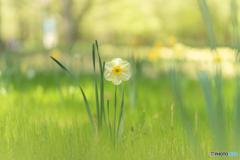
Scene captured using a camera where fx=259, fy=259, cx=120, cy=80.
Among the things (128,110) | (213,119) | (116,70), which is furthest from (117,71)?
(128,110)

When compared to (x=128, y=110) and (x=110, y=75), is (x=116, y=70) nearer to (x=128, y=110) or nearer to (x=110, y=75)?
(x=110, y=75)

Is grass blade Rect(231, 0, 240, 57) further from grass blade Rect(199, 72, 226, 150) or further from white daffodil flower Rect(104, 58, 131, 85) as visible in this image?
white daffodil flower Rect(104, 58, 131, 85)

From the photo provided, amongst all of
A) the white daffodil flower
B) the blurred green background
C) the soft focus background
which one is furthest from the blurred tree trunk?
the white daffodil flower

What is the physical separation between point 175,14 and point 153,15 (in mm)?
2299

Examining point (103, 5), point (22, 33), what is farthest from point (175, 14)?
point (22, 33)

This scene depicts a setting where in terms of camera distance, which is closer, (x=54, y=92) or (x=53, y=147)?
(x=53, y=147)

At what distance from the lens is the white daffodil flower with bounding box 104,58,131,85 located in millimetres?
943

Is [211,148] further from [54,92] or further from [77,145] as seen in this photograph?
[54,92]

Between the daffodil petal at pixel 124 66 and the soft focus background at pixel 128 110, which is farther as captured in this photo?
the daffodil petal at pixel 124 66

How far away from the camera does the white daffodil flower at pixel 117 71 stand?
943mm

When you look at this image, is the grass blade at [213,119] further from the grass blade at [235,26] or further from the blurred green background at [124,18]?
the blurred green background at [124,18]

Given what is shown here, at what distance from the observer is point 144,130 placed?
112 cm

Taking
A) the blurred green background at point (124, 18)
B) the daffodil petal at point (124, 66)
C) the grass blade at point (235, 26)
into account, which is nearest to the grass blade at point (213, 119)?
the grass blade at point (235, 26)

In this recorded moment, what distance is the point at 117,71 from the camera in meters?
0.95
